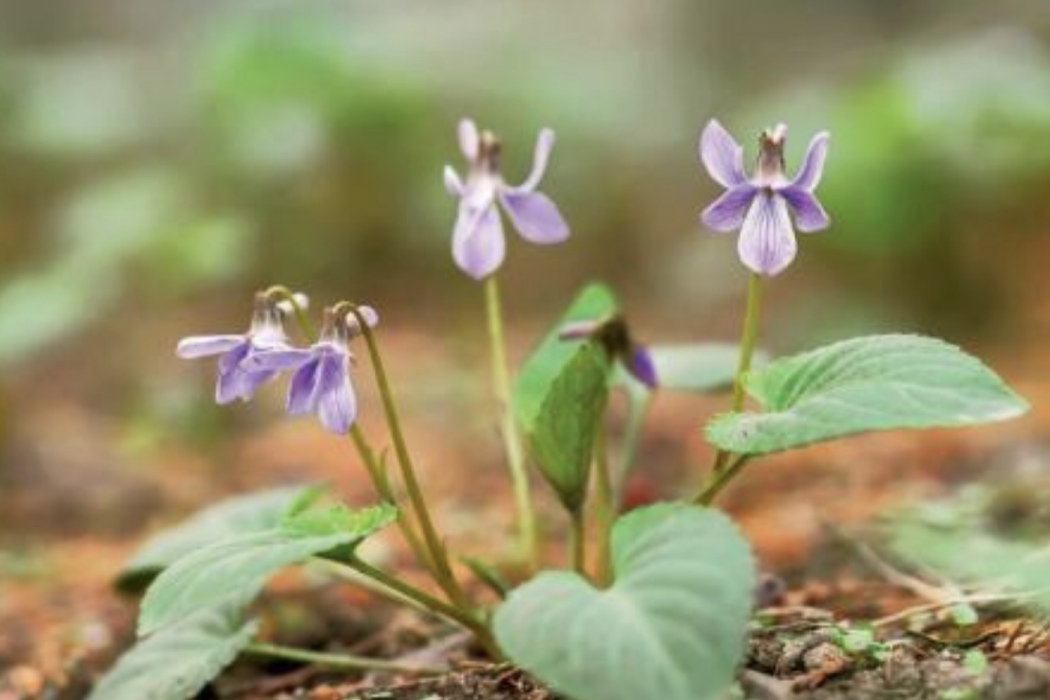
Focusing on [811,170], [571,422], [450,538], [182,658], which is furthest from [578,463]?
[450,538]

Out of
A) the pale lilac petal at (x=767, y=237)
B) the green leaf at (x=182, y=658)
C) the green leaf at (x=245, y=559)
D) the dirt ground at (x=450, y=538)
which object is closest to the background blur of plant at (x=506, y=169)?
the dirt ground at (x=450, y=538)

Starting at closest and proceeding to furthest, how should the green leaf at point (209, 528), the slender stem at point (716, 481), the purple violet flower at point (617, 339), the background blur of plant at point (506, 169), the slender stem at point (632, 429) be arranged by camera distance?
1. the slender stem at point (716, 481)
2. the purple violet flower at point (617, 339)
3. the green leaf at point (209, 528)
4. the slender stem at point (632, 429)
5. the background blur of plant at point (506, 169)

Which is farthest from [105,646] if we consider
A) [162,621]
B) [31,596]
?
[162,621]

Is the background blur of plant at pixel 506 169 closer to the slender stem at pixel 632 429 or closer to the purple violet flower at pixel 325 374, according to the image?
the slender stem at pixel 632 429

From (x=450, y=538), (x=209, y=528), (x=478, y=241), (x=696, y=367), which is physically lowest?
(x=450, y=538)

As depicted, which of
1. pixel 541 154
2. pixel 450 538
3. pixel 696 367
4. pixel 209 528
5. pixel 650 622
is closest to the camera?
pixel 650 622

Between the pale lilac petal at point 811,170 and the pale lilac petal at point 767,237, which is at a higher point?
the pale lilac petal at point 811,170

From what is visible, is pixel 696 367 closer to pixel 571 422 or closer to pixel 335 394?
pixel 571 422

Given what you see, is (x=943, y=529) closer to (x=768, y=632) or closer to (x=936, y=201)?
(x=768, y=632)
